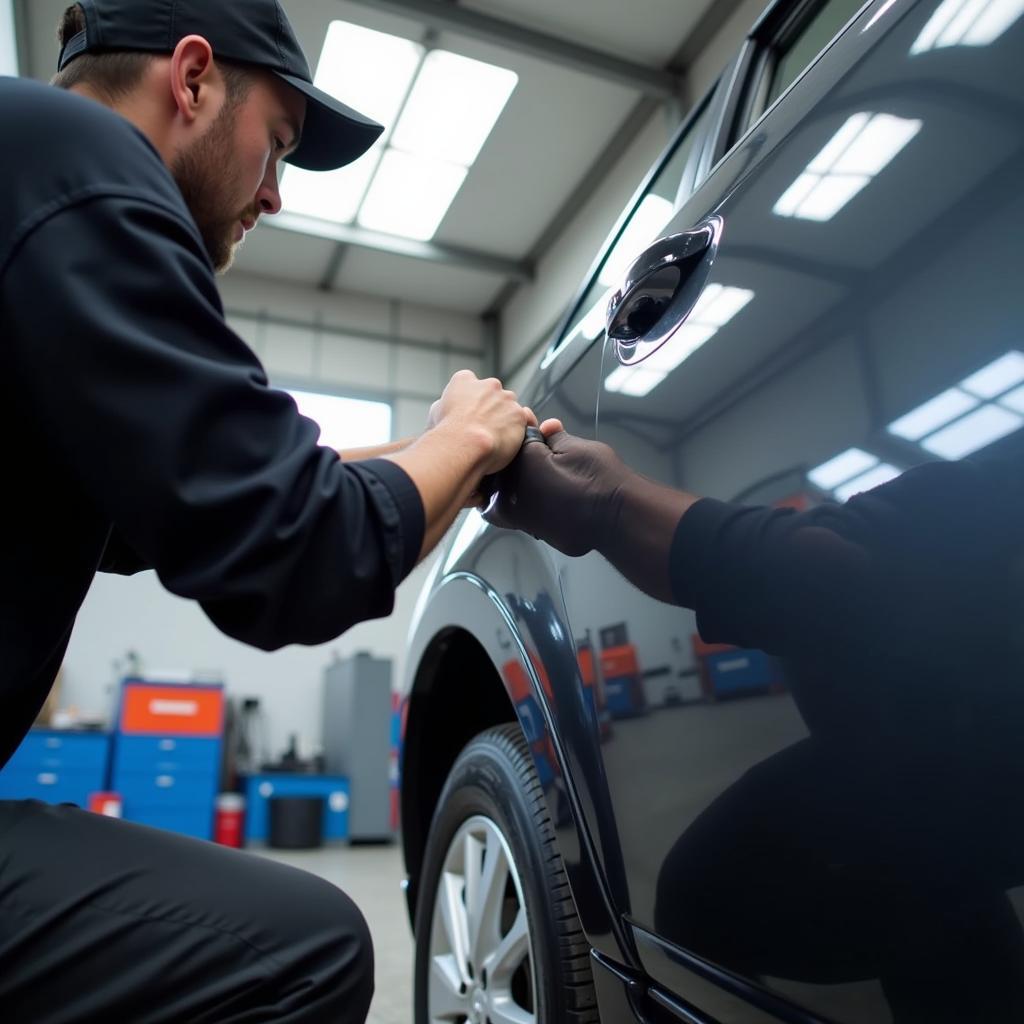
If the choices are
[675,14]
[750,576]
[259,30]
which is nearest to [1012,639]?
[750,576]

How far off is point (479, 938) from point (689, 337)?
2.80ft

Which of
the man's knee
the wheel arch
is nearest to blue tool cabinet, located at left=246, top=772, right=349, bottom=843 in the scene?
the wheel arch

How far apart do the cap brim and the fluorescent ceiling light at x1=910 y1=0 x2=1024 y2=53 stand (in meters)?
0.64

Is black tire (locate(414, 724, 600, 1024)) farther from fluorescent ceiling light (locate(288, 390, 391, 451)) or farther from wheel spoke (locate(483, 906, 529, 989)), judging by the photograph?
fluorescent ceiling light (locate(288, 390, 391, 451))

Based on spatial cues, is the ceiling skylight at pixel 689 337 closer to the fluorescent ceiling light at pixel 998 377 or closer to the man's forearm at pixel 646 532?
the man's forearm at pixel 646 532

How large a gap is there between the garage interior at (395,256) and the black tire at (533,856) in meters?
1.93

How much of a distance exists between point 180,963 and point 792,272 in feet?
2.34

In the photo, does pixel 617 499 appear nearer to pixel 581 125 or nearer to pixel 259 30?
pixel 259 30

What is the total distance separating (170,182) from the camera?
71 centimetres

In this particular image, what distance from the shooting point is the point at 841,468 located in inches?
23.2

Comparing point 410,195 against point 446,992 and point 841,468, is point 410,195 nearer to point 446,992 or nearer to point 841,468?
point 446,992

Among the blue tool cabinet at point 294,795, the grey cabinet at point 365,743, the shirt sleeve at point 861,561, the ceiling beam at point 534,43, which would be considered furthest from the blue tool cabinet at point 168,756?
the shirt sleeve at point 861,561

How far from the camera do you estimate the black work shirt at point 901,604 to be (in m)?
0.48

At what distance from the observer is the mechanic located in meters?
0.61
